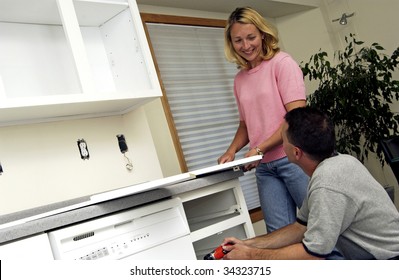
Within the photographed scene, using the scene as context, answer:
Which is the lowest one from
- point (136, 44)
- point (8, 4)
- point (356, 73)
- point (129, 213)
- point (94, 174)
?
point (129, 213)

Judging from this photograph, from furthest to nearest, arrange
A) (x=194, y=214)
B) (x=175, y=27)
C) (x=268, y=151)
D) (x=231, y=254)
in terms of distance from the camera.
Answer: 1. (x=175, y=27)
2. (x=194, y=214)
3. (x=268, y=151)
4. (x=231, y=254)

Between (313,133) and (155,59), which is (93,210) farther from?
(155,59)

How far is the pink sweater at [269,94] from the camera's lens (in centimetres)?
225

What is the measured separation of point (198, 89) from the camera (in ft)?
12.6

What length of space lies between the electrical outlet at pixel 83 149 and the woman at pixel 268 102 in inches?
26.3

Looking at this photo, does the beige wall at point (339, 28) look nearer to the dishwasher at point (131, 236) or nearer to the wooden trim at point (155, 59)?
the wooden trim at point (155, 59)

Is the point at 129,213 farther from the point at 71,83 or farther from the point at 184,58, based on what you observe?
the point at 184,58

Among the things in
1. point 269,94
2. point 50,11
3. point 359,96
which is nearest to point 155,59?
point 50,11

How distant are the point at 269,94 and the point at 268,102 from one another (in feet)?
0.12

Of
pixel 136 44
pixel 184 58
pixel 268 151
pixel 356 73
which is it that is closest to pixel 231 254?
pixel 268 151

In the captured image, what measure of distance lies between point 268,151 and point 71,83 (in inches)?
40.8

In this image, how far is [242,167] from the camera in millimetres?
2303

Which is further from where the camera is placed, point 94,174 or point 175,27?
point 175,27

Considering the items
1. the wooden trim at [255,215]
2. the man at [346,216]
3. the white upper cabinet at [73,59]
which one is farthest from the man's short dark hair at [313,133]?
the wooden trim at [255,215]
